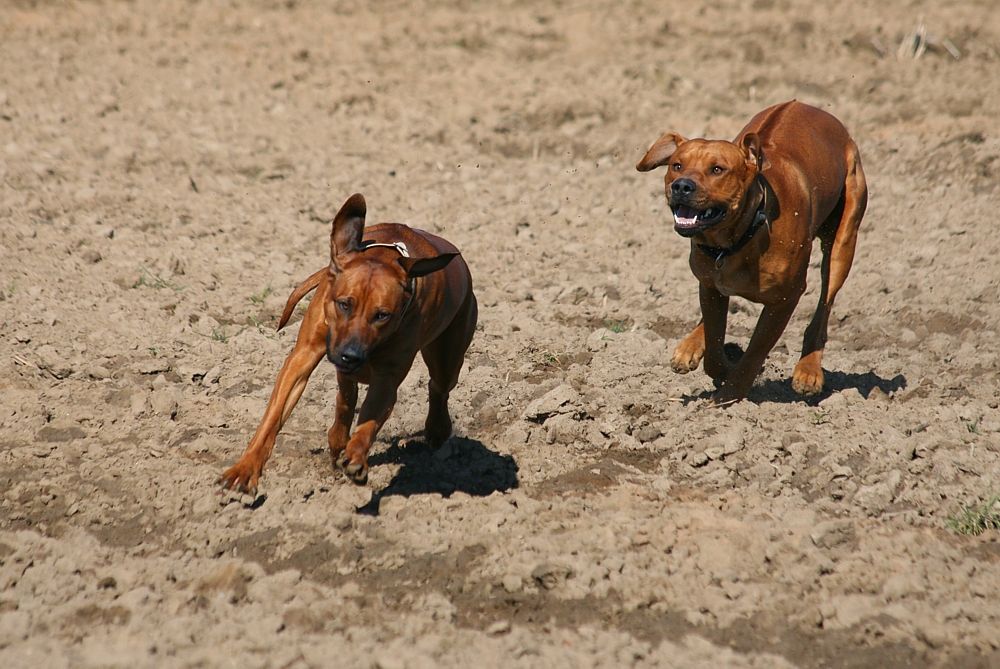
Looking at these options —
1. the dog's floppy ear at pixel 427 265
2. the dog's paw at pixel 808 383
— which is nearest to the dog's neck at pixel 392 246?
the dog's floppy ear at pixel 427 265

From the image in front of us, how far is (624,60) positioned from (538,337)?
22.1 ft

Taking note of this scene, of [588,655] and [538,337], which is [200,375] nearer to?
[538,337]

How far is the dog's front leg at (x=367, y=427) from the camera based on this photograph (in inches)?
227

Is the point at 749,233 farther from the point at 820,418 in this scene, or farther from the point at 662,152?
the point at 820,418

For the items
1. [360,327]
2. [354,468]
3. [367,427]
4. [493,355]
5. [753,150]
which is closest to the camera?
[360,327]

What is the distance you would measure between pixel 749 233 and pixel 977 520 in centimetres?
204

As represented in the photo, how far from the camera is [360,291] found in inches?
218

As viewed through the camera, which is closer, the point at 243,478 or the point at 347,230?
the point at 243,478

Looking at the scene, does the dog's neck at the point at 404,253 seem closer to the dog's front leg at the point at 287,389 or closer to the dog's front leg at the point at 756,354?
the dog's front leg at the point at 287,389

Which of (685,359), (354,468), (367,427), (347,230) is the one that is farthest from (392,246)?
(685,359)

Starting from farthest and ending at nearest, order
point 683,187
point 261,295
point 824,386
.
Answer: point 261,295
point 824,386
point 683,187

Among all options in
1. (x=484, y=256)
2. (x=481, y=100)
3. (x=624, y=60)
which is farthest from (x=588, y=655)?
(x=624, y=60)

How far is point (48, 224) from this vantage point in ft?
32.6

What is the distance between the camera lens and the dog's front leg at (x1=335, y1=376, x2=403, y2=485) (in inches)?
227
